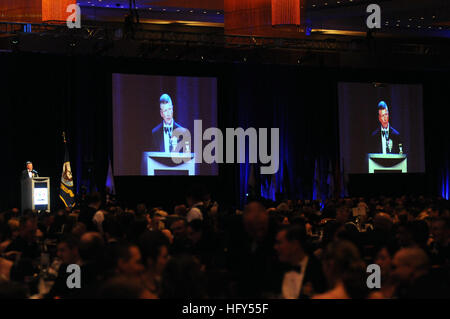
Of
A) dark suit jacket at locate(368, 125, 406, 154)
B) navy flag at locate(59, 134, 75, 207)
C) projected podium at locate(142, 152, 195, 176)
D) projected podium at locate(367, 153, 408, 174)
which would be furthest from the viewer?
dark suit jacket at locate(368, 125, 406, 154)

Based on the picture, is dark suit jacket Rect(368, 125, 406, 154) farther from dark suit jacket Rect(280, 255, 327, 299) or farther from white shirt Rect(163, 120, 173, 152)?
dark suit jacket Rect(280, 255, 327, 299)

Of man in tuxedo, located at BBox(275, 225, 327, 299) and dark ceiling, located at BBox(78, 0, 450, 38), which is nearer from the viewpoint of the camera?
man in tuxedo, located at BBox(275, 225, 327, 299)

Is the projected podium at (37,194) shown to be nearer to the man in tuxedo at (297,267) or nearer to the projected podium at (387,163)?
the projected podium at (387,163)

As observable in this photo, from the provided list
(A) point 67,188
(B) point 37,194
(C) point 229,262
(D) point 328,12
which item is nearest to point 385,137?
(D) point 328,12

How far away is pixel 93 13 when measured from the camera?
60.9 feet

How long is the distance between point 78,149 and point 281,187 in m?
5.57

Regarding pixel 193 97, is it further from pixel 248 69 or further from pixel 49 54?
pixel 49 54

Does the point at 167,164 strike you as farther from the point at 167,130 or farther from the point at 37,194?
the point at 37,194

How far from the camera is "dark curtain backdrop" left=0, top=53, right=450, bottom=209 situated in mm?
17906

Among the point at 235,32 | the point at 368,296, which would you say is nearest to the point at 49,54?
the point at 235,32

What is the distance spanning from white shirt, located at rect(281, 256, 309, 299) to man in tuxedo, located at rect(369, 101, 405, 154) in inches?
680

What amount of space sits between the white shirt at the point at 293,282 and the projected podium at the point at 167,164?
1412 centimetres

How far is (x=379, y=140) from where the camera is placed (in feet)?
70.8

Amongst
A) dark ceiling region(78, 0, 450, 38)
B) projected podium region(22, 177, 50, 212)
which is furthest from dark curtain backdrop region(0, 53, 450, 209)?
projected podium region(22, 177, 50, 212)
